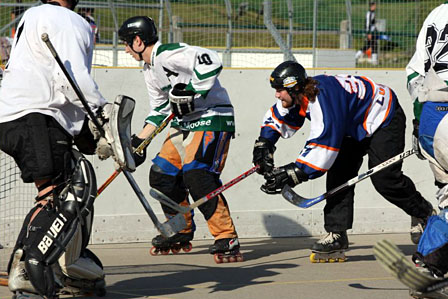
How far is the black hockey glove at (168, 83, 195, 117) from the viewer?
205 inches

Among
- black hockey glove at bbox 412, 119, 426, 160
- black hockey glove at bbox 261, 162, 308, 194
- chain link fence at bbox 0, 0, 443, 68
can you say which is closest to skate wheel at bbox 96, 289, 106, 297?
black hockey glove at bbox 261, 162, 308, 194

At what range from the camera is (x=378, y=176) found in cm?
516

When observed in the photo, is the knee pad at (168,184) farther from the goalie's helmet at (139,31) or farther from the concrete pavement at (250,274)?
the goalie's helmet at (139,31)

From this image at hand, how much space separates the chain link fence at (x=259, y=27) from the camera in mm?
7758

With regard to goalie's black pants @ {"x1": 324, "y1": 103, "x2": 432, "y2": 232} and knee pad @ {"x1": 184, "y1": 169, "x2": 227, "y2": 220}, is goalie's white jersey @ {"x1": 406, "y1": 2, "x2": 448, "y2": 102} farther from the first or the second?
knee pad @ {"x1": 184, "y1": 169, "x2": 227, "y2": 220}

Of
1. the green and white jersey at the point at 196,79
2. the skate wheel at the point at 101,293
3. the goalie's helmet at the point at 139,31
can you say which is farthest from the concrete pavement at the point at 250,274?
the goalie's helmet at the point at 139,31

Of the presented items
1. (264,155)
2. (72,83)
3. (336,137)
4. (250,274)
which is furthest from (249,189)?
(72,83)

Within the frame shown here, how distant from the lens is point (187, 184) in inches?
214

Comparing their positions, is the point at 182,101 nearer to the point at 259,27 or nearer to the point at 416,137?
the point at 416,137

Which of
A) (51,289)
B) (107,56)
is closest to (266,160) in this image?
(51,289)

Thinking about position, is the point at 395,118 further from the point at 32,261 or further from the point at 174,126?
the point at 32,261

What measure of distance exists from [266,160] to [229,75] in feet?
4.82

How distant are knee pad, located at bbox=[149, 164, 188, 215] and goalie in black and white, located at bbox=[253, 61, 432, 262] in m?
0.73

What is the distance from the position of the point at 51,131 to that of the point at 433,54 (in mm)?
1873
